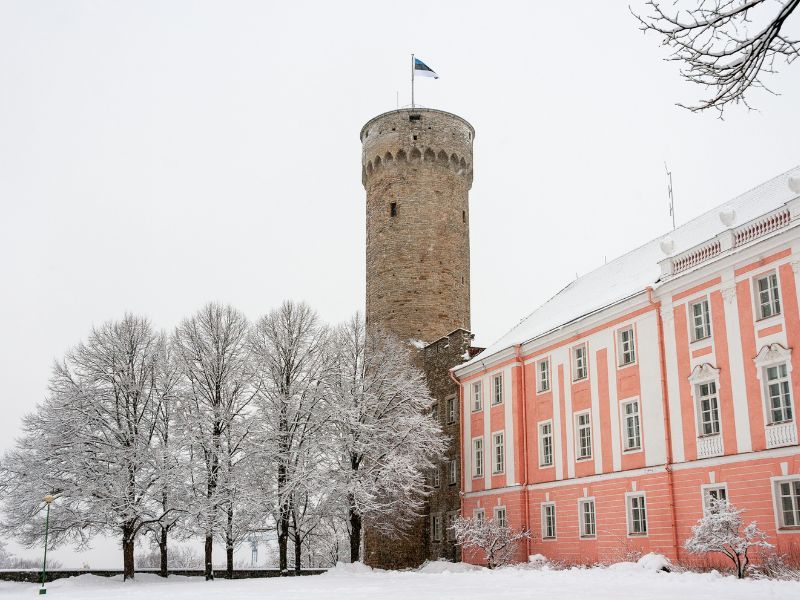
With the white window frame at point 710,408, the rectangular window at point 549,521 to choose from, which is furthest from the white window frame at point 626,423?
the rectangular window at point 549,521

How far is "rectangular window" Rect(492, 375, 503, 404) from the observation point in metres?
35.7

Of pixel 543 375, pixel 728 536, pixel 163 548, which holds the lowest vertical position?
pixel 163 548

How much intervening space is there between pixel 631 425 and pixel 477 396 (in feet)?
35.7

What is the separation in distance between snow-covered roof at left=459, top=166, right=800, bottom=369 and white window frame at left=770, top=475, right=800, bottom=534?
25.4ft

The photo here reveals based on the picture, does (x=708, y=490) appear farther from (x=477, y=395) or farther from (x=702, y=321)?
(x=477, y=395)

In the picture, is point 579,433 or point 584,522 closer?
point 584,522

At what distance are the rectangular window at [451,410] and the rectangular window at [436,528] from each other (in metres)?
4.46

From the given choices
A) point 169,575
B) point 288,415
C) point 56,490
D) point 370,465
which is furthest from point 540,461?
point 56,490

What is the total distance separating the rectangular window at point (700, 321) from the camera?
25.0m

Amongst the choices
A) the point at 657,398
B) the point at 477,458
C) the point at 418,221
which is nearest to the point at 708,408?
the point at 657,398

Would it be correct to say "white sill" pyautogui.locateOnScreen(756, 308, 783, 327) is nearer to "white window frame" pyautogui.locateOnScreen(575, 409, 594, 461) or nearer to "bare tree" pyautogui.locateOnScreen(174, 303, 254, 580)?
A: "white window frame" pyautogui.locateOnScreen(575, 409, 594, 461)

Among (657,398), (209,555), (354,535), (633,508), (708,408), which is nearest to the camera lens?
(708,408)

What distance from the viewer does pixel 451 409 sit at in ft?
132

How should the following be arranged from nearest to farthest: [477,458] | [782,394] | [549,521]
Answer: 1. [782,394]
2. [549,521]
3. [477,458]
